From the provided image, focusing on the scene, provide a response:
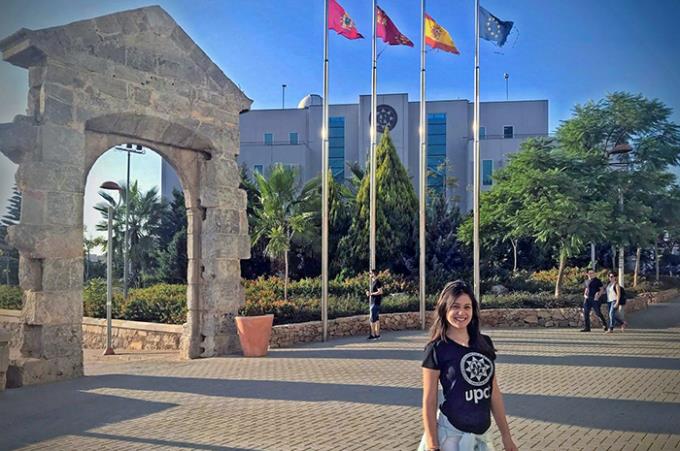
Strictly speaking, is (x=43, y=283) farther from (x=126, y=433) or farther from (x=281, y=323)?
(x=281, y=323)

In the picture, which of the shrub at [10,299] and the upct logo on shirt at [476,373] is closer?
the upct logo on shirt at [476,373]

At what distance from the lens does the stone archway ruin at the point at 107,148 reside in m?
10.0

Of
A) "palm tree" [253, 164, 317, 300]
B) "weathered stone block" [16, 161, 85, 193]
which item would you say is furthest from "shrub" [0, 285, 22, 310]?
"weathered stone block" [16, 161, 85, 193]

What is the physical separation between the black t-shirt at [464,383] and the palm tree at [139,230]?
29.3 metres

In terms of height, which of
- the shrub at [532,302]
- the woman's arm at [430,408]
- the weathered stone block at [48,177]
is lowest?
the shrub at [532,302]

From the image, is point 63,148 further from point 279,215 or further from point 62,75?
point 279,215

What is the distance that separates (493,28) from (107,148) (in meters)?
12.1

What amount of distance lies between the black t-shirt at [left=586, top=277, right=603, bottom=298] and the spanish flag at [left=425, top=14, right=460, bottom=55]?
7.57 meters

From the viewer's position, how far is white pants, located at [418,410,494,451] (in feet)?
12.1

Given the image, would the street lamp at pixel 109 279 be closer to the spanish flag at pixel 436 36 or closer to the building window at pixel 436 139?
the spanish flag at pixel 436 36

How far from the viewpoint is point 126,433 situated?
6.97 metres

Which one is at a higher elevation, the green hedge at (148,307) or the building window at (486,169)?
the building window at (486,169)

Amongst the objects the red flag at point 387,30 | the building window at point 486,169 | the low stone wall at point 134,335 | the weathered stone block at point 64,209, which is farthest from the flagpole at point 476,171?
the building window at point 486,169

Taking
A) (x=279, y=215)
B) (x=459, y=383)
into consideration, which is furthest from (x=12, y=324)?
(x=459, y=383)
